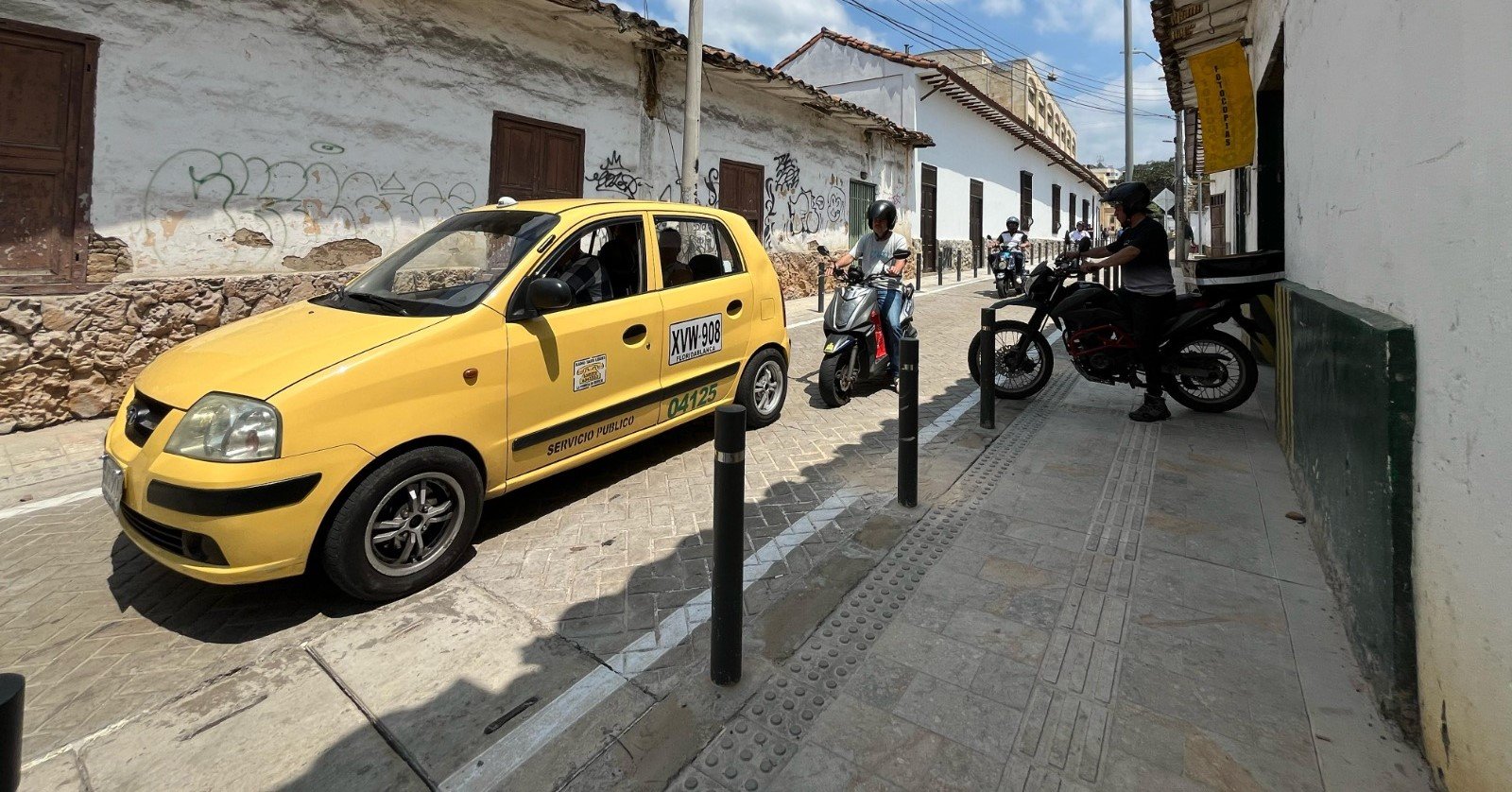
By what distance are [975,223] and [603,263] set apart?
72.1 feet

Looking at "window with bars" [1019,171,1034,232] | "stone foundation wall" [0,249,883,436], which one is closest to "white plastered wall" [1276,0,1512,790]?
"stone foundation wall" [0,249,883,436]

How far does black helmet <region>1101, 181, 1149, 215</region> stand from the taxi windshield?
4.20 metres

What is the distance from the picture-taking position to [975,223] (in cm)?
2381

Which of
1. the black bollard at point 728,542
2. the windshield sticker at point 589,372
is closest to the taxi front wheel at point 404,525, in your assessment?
the windshield sticker at point 589,372

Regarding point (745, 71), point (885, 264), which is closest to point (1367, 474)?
point (885, 264)

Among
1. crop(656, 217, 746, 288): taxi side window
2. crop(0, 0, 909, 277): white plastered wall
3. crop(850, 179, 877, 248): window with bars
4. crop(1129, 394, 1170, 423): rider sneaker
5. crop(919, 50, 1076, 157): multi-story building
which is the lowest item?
crop(1129, 394, 1170, 423): rider sneaker

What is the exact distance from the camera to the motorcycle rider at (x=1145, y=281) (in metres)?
5.45

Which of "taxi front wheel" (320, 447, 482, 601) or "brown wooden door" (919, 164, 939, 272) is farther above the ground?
"brown wooden door" (919, 164, 939, 272)

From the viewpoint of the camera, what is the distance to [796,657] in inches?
101

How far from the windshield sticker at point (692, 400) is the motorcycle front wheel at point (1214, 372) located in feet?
12.0

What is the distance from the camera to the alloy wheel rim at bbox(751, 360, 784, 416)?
17.4 ft

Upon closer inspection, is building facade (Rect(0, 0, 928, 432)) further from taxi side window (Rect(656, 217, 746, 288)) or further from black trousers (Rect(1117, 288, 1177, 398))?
black trousers (Rect(1117, 288, 1177, 398))

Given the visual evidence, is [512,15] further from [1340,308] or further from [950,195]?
[950,195]

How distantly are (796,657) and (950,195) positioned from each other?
2110 centimetres
